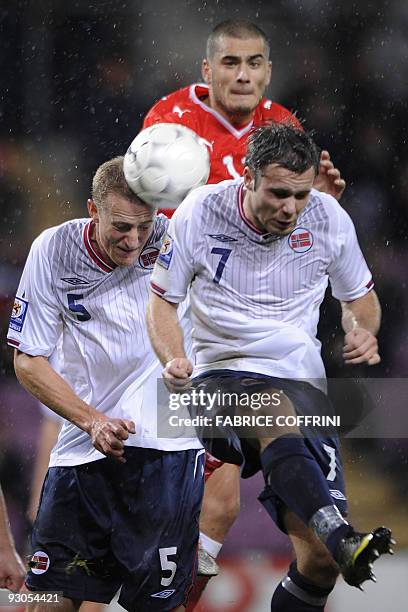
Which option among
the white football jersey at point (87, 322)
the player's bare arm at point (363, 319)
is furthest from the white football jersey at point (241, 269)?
the white football jersey at point (87, 322)

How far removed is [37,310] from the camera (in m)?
3.53

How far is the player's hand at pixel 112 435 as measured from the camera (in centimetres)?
321

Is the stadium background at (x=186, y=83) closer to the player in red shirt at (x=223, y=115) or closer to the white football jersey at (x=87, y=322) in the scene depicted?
the player in red shirt at (x=223, y=115)

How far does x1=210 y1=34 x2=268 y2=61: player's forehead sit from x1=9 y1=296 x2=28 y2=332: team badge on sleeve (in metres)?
1.25

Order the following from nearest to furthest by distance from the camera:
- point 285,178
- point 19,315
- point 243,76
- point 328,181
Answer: point 285,178, point 19,315, point 328,181, point 243,76

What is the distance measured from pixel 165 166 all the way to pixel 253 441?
1.04m

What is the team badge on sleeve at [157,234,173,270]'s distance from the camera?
3.33 metres

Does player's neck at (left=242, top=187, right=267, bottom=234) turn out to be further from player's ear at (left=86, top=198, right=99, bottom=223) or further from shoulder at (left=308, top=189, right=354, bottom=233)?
player's ear at (left=86, top=198, right=99, bottom=223)

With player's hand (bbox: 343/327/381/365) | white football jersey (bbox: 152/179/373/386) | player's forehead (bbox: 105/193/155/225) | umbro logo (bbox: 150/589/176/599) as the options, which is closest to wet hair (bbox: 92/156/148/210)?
player's forehead (bbox: 105/193/155/225)

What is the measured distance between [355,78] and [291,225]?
3.02m

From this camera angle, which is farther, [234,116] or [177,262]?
[234,116]

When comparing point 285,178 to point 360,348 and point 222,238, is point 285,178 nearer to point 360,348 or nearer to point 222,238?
point 222,238

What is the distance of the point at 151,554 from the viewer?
3.38 meters

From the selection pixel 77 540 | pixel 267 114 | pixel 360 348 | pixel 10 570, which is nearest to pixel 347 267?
pixel 360 348
